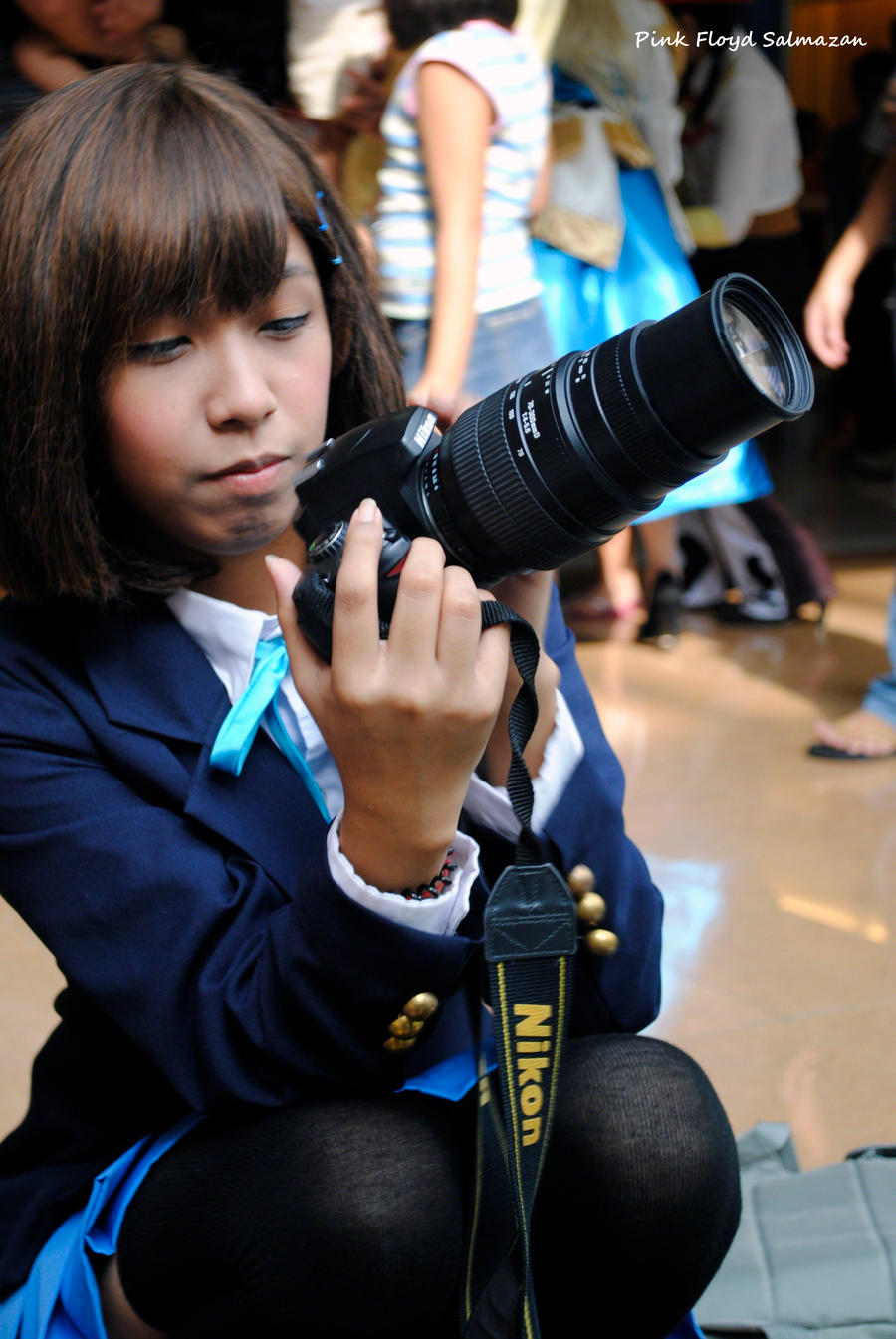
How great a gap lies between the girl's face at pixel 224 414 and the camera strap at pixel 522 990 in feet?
0.59

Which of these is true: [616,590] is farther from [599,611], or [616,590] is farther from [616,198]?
[616,198]

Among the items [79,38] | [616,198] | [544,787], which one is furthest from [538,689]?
[616,198]

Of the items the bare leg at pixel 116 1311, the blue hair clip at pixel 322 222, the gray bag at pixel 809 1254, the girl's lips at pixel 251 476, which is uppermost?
the blue hair clip at pixel 322 222

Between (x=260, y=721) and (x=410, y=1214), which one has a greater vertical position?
(x=260, y=721)

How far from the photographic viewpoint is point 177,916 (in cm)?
77

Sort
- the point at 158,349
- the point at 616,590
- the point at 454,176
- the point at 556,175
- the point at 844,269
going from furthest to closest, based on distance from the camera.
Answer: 1. the point at 616,590
2. the point at 556,175
3. the point at 844,269
4. the point at 454,176
5. the point at 158,349

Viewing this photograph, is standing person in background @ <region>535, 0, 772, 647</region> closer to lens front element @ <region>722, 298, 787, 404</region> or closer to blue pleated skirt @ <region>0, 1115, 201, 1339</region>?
lens front element @ <region>722, 298, 787, 404</region>

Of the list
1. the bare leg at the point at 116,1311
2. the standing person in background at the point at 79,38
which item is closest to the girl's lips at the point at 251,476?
the bare leg at the point at 116,1311

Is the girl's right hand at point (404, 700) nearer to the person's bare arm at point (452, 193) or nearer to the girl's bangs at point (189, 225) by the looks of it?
the girl's bangs at point (189, 225)

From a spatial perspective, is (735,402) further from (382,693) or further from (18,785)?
(18,785)


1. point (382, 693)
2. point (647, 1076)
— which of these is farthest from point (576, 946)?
point (382, 693)

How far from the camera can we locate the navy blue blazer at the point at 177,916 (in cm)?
75

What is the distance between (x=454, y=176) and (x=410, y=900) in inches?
45.6

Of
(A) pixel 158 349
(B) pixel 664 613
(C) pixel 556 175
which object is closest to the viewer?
(A) pixel 158 349
